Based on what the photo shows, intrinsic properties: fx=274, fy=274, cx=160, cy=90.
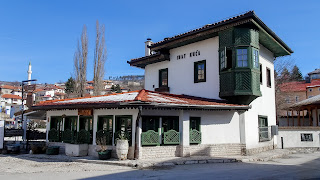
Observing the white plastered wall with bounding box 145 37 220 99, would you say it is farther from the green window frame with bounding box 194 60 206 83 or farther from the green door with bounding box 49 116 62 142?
the green door with bounding box 49 116 62 142

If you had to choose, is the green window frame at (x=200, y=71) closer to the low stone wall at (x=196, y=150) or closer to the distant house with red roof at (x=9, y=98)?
the low stone wall at (x=196, y=150)

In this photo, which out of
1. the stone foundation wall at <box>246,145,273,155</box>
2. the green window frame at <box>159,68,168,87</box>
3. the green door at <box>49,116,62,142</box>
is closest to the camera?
the stone foundation wall at <box>246,145,273,155</box>

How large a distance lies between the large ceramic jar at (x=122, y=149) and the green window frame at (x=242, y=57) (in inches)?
286

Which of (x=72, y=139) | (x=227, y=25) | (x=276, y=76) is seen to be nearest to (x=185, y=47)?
(x=227, y=25)

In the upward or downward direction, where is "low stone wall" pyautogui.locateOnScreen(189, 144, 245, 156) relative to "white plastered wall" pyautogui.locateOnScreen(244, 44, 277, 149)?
downward

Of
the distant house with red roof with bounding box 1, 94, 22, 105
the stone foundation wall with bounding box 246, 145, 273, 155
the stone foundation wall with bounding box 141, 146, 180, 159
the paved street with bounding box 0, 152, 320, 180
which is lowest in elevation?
the paved street with bounding box 0, 152, 320, 180

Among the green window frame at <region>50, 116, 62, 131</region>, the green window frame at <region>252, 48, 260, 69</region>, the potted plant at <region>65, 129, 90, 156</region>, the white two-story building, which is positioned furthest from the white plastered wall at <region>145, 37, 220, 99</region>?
the green window frame at <region>50, 116, 62, 131</region>

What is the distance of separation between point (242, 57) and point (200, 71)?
2.96m

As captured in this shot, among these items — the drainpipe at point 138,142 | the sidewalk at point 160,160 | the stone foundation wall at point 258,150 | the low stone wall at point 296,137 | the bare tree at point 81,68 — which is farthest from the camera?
the bare tree at point 81,68

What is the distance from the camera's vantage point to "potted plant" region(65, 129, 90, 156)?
1398cm

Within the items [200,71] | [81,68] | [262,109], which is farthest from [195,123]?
[81,68]

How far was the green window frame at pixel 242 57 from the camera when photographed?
1457 centimetres

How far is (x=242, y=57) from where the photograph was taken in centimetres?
1462

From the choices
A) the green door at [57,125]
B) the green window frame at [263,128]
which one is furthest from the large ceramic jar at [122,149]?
the green window frame at [263,128]
